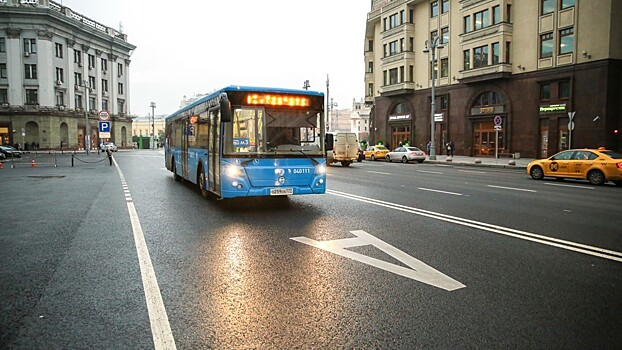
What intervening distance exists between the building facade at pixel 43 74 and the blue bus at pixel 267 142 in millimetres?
54948

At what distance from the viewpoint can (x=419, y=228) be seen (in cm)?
785

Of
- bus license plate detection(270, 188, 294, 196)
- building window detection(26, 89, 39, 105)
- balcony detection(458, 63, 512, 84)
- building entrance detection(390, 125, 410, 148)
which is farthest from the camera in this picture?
building window detection(26, 89, 39, 105)

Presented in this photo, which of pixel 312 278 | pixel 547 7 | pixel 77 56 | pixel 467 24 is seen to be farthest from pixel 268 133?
pixel 77 56

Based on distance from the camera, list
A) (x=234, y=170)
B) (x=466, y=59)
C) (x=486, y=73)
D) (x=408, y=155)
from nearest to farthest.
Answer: (x=234, y=170) → (x=408, y=155) → (x=486, y=73) → (x=466, y=59)

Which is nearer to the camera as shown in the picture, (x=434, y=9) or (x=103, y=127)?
(x=103, y=127)

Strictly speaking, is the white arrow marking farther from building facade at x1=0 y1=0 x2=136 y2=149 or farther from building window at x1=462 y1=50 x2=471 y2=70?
building facade at x1=0 y1=0 x2=136 y2=149

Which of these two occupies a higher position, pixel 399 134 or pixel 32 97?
pixel 32 97

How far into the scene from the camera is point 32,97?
64.2 m

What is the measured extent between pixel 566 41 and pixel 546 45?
1677 millimetres

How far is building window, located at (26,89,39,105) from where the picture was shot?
210 feet

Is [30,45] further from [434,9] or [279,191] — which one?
[279,191]

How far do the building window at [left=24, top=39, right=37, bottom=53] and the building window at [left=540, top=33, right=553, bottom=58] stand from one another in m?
64.3

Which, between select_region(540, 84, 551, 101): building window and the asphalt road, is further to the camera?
select_region(540, 84, 551, 101): building window

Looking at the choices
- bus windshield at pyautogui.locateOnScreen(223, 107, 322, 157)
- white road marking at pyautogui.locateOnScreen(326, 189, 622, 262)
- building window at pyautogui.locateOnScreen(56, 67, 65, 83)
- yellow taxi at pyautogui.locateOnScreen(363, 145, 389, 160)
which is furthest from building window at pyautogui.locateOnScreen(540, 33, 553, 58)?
building window at pyautogui.locateOnScreen(56, 67, 65, 83)
